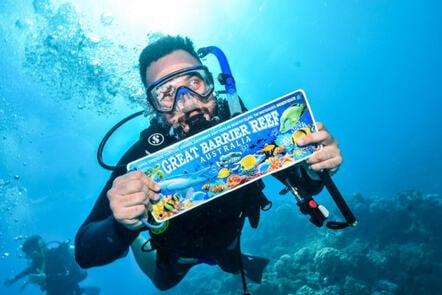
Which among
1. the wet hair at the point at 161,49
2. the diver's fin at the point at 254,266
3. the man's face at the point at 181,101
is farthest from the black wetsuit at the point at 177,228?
the diver's fin at the point at 254,266

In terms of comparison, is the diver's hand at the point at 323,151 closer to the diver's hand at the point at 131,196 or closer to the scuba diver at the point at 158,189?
the scuba diver at the point at 158,189

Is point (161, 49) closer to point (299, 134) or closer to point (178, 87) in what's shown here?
point (178, 87)

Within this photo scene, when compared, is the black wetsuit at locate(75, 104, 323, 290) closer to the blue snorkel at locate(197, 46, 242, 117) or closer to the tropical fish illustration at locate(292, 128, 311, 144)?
the tropical fish illustration at locate(292, 128, 311, 144)

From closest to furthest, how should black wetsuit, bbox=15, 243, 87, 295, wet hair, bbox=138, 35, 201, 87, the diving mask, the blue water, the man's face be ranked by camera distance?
the man's face
the diving mask
wet hair, bbox=138, 35, 201, 87
black wetsuit, bbox=15, 243, 87, 295
the blue water

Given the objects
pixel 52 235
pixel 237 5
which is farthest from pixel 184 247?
pixel 52 235

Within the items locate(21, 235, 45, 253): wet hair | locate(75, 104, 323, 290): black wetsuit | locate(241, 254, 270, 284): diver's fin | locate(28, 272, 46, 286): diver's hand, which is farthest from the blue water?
locate(21, 235, 45, 253): wet hair

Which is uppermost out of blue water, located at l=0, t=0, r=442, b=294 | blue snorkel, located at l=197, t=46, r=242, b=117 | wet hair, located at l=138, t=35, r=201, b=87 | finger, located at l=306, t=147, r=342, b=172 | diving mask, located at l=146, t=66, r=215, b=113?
blue water, located at l=0, t=0, r=442, b=294

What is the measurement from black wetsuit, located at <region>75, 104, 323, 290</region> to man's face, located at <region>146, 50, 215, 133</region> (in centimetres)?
27

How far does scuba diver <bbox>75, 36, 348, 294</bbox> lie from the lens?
7.61ft

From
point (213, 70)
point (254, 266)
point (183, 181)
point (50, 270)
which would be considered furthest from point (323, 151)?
point (213, 70)

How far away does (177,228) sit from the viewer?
3.49 m

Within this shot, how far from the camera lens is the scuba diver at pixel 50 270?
1209 centimetres

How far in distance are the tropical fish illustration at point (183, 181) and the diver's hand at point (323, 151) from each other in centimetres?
85

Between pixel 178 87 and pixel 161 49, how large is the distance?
87cm
